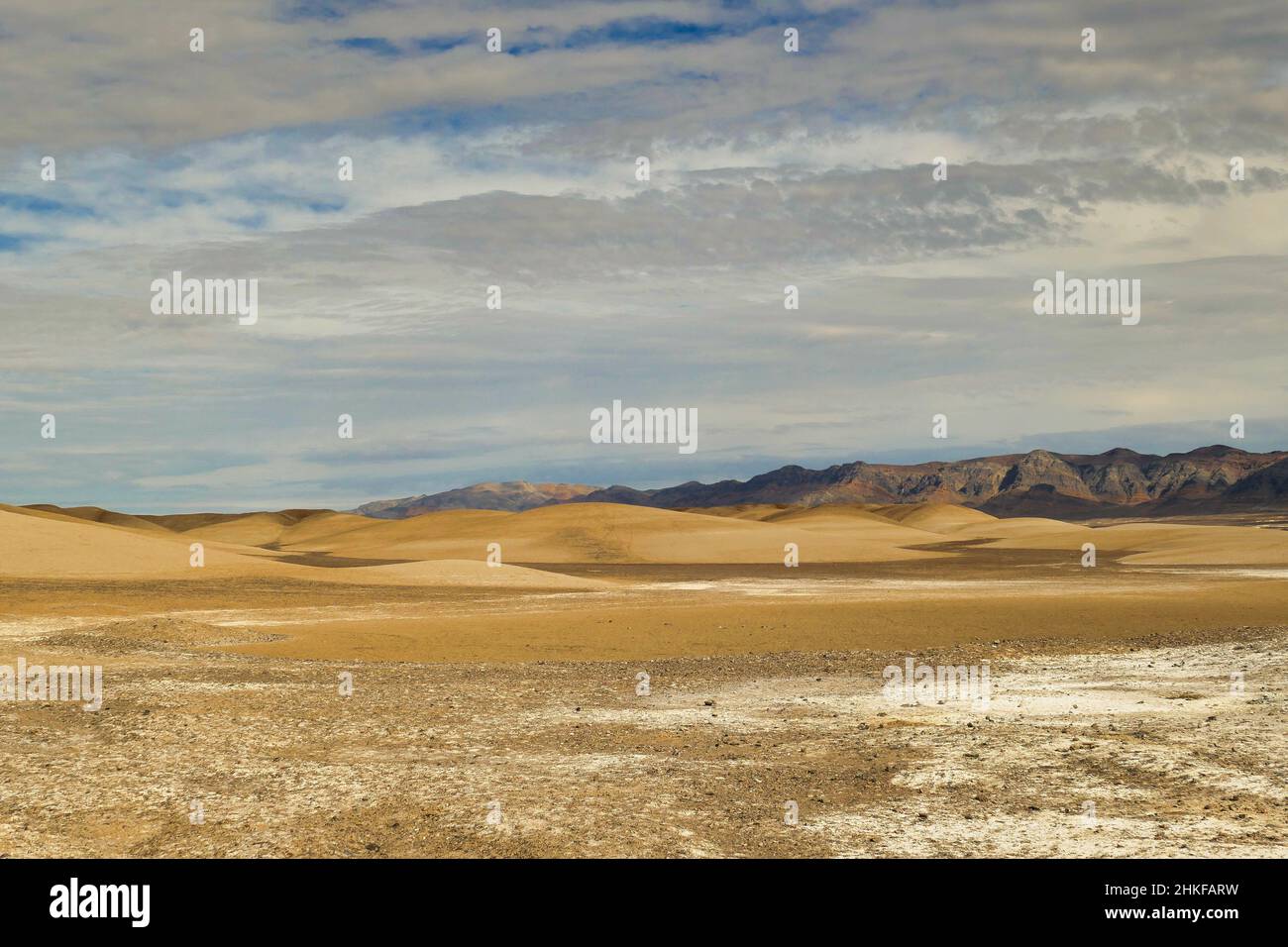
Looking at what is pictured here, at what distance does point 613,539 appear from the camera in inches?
4050

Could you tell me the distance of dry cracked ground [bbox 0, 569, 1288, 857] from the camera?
10000 millimetres

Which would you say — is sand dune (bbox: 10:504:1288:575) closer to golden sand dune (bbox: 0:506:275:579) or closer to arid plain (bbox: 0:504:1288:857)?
golden sand dune (bbox: 0:506:275:579)

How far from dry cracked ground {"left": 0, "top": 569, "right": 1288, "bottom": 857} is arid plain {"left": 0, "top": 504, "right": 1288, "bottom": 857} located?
0.18ft

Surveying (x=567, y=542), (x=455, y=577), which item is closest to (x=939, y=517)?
(x=567, y=542)

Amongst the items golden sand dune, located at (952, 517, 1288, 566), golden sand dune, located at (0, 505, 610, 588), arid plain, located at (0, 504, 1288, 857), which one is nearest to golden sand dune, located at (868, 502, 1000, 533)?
golden sand dune, located at (952, 517, 1288, 566)

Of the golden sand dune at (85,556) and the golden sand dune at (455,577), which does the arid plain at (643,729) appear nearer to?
the golden sand dune at (455,577)

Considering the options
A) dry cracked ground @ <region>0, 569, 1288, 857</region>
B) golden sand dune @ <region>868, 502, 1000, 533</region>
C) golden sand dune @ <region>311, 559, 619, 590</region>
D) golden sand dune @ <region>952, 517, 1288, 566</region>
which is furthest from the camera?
golden sand dune @ <region>868, 502, 1000, 533</region>

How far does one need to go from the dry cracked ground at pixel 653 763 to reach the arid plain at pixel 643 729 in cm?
5

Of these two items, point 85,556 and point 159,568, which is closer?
point 159,568

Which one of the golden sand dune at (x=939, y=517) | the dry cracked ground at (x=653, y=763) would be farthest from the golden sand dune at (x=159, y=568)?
the golden sand dune at (x=939, y=517)

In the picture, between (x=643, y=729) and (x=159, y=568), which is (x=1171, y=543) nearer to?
(x=159, y=568)

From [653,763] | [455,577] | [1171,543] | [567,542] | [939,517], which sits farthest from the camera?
[939,517]

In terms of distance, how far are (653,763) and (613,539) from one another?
89.8 metres
